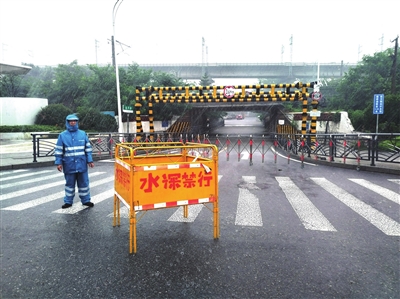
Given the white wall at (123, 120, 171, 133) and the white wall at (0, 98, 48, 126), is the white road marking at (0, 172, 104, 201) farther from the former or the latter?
the white wall at (123, 120, 171, 133)

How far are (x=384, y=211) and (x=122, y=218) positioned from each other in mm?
5252

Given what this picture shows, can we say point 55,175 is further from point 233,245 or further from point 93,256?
point 233,245

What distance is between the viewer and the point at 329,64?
60.7 metres

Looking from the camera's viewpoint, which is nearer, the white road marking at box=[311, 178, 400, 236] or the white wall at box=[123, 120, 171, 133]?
the white road marking at box=[311, 178, 400, 236]

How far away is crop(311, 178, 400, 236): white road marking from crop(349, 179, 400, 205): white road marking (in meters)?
0.84

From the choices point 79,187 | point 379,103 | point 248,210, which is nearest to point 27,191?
point 79,187

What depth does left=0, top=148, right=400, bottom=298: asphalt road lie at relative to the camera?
3.31 metres

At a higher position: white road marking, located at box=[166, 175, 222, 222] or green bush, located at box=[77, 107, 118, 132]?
green bush, located at box=[77, 107, 118, 132]

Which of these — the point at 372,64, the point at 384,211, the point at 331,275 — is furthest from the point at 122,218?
the point at 372,64

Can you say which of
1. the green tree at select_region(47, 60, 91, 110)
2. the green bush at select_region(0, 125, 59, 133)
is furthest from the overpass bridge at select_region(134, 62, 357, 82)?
the green bush at select_region(0, 125, 59, 133)

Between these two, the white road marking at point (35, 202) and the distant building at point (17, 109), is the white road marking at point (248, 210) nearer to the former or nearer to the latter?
the white road marking at point (35, 202)

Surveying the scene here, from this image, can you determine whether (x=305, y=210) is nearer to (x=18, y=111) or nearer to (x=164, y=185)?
(x=164, y=185)

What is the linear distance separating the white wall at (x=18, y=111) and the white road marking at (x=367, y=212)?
27.2 meters

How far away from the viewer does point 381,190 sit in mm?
8172
